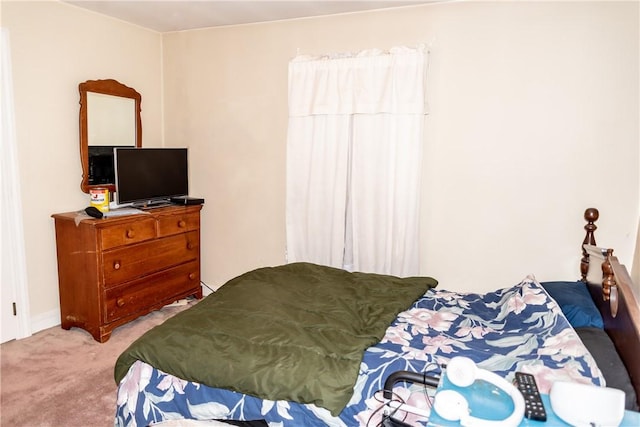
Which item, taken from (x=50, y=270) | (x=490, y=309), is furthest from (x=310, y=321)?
(x=50, y=270)

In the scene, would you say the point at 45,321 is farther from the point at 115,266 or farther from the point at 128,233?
the point at 128,233

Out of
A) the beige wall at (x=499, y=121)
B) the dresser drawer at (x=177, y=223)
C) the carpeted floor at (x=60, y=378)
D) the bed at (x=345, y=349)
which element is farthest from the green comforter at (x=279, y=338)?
the dresser drawer at (x=177, y=223)

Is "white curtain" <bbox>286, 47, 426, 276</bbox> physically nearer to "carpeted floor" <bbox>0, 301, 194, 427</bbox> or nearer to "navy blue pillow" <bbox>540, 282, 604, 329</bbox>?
"navy blue pillow" <bbox>540, 282, 604, 329</bbox>

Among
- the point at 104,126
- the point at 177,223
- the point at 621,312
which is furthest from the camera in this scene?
the point at 177,223

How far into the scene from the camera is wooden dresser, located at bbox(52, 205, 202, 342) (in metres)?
3.16

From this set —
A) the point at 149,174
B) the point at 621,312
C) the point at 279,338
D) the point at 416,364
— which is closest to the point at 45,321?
the point at 149,174

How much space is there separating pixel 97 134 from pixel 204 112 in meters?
0.92

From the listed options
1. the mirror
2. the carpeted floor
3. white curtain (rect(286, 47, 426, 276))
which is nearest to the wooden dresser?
the carpeted floor

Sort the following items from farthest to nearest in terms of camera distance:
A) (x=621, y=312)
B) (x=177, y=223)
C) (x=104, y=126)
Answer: (x=177, y=223)
(x=104, y=126)
(x=621, y=312)

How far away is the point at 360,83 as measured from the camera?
3342 millimetres

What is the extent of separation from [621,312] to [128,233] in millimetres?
3055

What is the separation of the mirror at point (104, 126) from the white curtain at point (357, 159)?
4.70 ft

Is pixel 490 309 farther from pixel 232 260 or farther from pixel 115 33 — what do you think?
pixel 115 33

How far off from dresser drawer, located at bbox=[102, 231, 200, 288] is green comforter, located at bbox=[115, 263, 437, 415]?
1218mm
